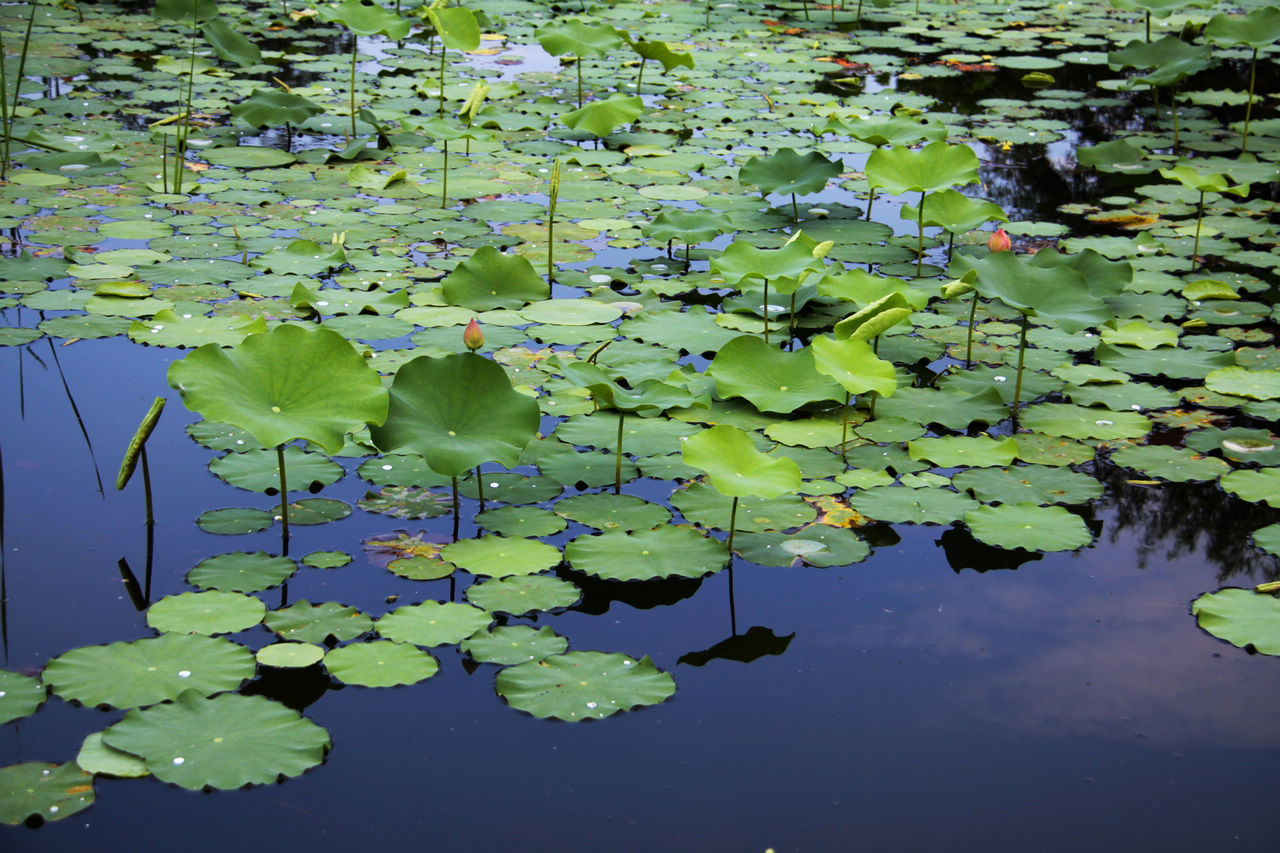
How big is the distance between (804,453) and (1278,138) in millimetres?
4452

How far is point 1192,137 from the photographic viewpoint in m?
6.07

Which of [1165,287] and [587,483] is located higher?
[1165,287]

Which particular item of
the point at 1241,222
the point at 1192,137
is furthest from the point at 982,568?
the point at 1192,137

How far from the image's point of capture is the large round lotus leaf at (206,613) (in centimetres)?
226

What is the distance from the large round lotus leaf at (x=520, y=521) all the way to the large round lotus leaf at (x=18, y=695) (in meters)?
0.98

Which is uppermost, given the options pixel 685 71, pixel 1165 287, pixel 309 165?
pixel 685 71

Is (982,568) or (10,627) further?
(982,568)

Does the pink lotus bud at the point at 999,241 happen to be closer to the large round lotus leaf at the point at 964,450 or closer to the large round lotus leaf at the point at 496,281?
the large round lotus leaf at the point at 964,450

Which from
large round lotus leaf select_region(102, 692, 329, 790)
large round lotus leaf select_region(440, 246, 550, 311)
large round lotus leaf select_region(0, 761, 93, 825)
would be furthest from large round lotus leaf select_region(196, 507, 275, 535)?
large round lotus leaf select_region(440, 246, 550, 311)

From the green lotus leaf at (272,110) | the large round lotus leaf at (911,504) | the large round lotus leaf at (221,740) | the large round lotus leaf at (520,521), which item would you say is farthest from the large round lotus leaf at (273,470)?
the green lotus leaf at (272,110)

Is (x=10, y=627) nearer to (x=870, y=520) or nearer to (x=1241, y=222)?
(x=870, y=520)

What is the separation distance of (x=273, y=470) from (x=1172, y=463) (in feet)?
7.66

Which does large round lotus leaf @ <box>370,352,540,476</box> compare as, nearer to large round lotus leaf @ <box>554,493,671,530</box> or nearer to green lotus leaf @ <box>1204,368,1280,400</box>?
large round lotus leaf @ <box>554,493,671,530</box>

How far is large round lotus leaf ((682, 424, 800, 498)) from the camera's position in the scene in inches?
96.3
